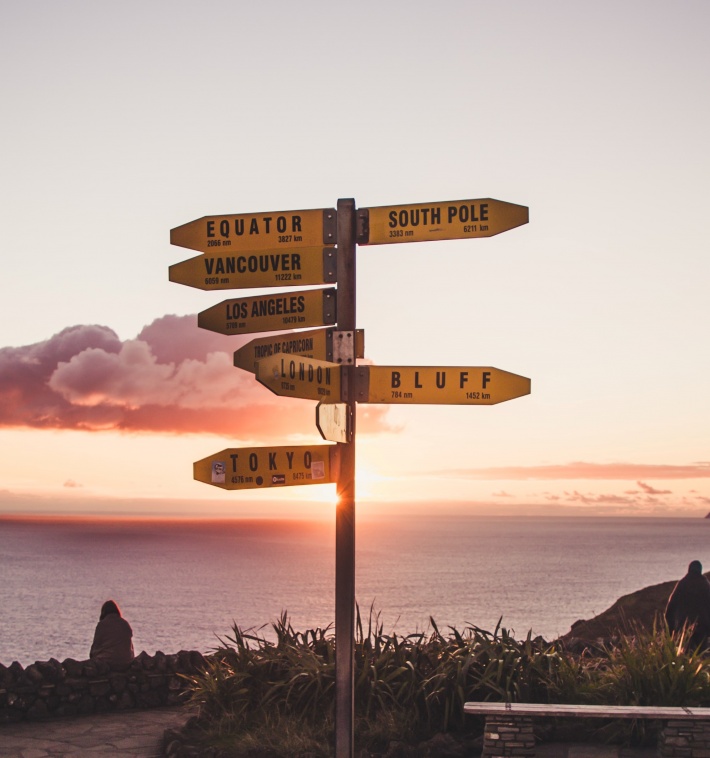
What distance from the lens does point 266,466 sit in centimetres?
718

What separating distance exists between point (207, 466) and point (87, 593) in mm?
118287

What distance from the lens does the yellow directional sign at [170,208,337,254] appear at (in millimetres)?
7605

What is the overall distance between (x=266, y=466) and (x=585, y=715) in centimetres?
346

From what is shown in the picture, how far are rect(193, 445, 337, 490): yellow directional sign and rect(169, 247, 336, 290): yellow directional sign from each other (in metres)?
1.28

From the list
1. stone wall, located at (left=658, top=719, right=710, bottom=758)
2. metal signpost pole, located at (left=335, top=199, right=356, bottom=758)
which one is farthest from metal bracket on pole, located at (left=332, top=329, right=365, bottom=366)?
stone wall, located at (left=658, top=719, right=710, bottom=758)

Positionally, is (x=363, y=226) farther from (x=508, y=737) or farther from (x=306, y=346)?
(x=508, y=737)

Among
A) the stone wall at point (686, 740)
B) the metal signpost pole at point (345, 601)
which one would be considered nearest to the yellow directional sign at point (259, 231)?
the metal signpost pole at point (345, 601)

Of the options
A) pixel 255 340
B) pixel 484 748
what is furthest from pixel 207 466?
pixel 484 748

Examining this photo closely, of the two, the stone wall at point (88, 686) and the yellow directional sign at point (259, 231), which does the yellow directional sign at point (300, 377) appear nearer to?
the yellow directional sign at point (259, 231)

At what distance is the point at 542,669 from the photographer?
399 inches

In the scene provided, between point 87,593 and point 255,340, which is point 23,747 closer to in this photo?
point 255,340

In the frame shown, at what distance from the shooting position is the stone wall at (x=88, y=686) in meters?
11.2

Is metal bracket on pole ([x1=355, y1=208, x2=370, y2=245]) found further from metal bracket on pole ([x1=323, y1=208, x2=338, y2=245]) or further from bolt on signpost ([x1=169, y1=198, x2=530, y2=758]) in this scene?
metal bracket on pole ([x1=323, y1=208, x2=338, y2=245])

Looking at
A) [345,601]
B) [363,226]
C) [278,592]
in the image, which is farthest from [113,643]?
[278,592]
